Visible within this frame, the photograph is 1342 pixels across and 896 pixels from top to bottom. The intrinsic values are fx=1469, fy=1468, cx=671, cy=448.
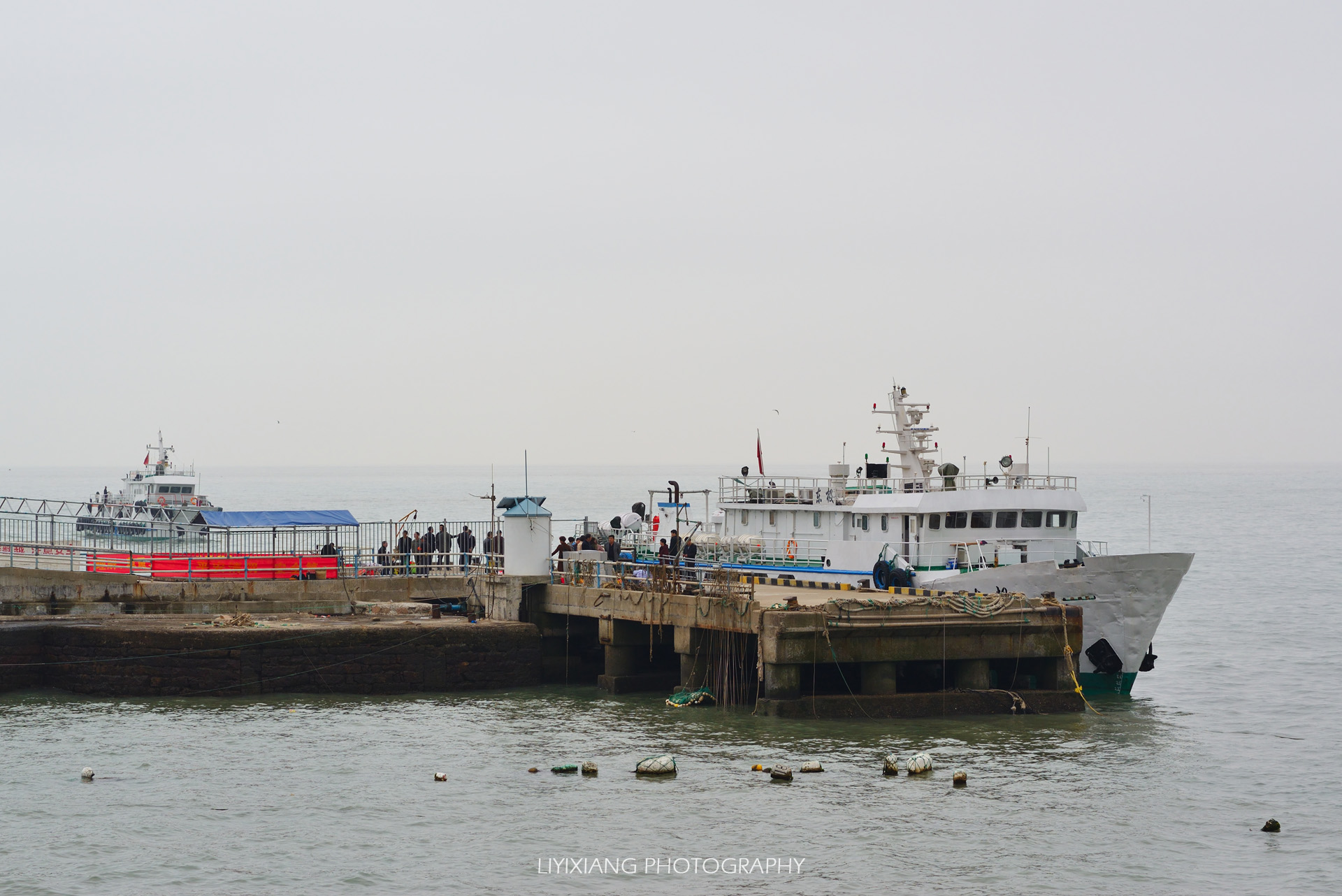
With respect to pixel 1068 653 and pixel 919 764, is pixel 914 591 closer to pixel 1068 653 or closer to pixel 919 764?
pixel 1068 653

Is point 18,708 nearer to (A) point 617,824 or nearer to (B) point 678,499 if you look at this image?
(A) point 617,824

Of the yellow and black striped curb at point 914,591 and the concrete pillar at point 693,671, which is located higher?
the yellow and black striped curb at point 914,591

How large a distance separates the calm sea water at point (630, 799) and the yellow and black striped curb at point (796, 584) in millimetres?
5438

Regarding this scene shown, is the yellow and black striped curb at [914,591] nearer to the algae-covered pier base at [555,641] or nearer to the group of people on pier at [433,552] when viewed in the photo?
the algae-covered pier base at [555,641]

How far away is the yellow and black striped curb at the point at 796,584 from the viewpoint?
34406 millimetres

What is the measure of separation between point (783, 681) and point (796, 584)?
8467 mm

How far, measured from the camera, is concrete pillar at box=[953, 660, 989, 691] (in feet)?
93.8

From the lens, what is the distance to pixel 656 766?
2400 centimetres

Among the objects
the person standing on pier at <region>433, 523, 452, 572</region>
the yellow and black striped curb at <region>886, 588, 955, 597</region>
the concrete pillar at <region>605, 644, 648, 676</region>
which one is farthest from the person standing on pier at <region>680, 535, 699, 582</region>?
A: the yellow and black striped curb at <region>886, 588, 955, 597</region>

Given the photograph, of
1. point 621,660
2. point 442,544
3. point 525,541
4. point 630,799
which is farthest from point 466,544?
point 630,799

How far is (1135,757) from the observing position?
26.2 metres

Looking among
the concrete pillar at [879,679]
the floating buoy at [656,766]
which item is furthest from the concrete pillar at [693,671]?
the floating buoy at [656,766]

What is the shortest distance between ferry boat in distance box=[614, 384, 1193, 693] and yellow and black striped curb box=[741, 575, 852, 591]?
25 centimetres

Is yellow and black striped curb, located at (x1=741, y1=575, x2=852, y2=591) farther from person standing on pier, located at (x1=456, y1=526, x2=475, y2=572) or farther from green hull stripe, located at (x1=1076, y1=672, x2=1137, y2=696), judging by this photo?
person standing on pier, located at (x1=456, y1=526, x2=475, y2=572)
